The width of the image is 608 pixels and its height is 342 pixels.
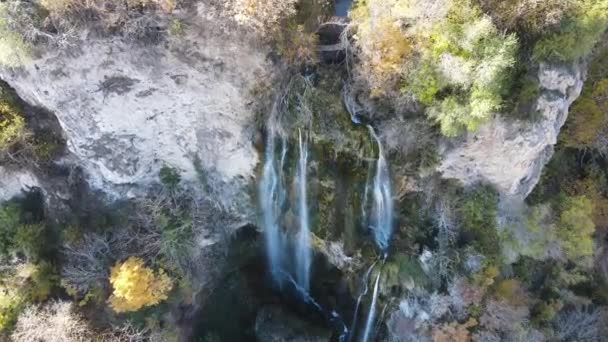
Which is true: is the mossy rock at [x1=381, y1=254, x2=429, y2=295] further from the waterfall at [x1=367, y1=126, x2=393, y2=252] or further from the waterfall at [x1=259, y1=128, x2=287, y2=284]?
the waterfall at [x1=259, y1=128, x2=287, y2=284]

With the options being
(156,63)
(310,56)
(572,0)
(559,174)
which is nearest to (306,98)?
(310,56)

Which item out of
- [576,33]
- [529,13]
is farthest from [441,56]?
[576,33]

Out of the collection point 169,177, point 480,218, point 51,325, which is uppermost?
point 169,177

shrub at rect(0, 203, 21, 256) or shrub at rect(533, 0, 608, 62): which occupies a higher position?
shrub at rect(533, 0, 608, 62)

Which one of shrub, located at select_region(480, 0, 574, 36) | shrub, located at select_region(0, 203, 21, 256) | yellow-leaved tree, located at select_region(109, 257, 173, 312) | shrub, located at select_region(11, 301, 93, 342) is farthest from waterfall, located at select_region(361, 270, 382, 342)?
shrub, located at select_region(0, 203, 21, 256)

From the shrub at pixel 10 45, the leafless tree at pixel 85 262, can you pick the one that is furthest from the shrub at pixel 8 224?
the shrub at pixel 10 45

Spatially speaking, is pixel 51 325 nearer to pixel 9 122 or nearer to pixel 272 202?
pixel 9 122
